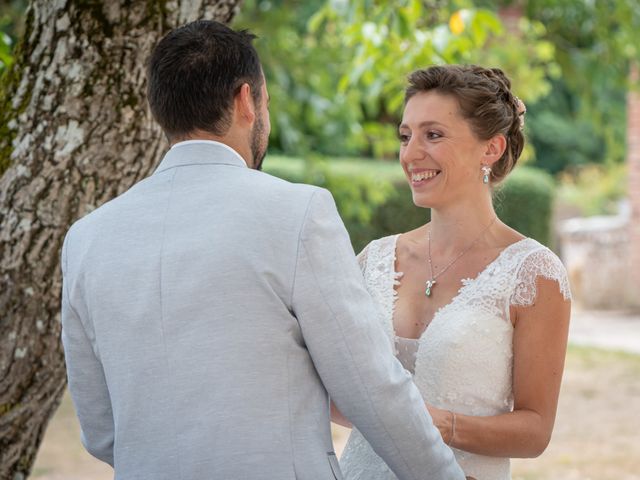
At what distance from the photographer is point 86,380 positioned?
2240 millimetres

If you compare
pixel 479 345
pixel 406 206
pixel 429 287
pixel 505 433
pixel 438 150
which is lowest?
pixel 406 206

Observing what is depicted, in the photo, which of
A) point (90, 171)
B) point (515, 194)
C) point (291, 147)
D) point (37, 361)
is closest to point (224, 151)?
point (90, 171)

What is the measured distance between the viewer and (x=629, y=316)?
1414 centimetres

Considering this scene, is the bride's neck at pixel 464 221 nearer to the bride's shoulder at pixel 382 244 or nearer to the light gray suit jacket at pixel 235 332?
the bride's shoulder at pixel 382 244

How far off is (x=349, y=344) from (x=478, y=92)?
1173mm

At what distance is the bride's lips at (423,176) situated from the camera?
296cm

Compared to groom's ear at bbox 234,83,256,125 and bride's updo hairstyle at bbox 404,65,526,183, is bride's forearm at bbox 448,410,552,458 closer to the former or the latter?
bride's updo hairstyle at bbox 404,65,526,183

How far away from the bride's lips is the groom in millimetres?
904

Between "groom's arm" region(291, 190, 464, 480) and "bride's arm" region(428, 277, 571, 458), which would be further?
"bride's arm" region(428, 277, 571, 458)

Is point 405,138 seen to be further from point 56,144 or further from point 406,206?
point 406,206

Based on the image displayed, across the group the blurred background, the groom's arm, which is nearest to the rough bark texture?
the blurred background

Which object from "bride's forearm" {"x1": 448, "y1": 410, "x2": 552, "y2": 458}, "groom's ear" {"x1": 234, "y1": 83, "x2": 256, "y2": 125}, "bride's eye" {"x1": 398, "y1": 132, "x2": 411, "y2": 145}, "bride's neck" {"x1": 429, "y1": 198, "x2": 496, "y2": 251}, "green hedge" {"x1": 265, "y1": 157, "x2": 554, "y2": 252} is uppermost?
"groom's ear" {"x1": 234, "y1": 83, "x2": 256, "y2": 125}

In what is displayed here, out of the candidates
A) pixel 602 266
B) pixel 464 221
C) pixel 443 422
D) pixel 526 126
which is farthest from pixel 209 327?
pixel 602 266

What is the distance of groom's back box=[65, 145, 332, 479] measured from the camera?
1.97m
